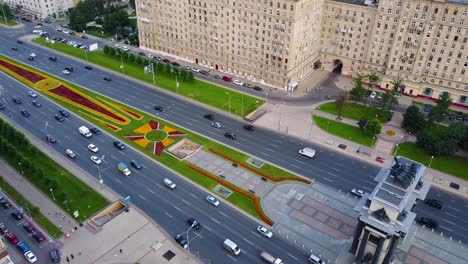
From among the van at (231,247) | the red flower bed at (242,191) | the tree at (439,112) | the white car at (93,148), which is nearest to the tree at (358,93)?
the tree at (439,112)

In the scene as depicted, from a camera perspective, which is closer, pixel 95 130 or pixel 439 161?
pixel 439 161

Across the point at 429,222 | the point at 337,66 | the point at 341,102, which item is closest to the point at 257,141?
the point at 341,102

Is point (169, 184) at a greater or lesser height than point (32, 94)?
lesser

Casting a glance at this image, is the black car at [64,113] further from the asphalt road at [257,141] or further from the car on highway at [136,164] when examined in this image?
the car on highway at [136,164]

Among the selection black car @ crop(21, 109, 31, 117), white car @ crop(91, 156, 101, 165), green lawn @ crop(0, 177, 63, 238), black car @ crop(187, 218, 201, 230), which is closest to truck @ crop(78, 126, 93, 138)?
white car @ crop(91, 156, 101, 165)

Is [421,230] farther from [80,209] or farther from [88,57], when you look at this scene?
[88,57]

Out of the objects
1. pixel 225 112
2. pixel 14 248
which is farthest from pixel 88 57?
pixel 14 248

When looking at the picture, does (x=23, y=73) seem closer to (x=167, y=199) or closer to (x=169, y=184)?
(x=169, y=184)
